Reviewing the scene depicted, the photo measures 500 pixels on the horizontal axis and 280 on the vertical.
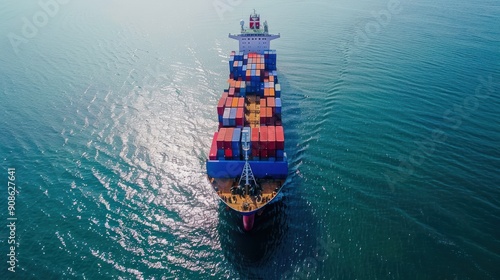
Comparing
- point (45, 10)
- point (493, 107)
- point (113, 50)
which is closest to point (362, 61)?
point (493, 107)

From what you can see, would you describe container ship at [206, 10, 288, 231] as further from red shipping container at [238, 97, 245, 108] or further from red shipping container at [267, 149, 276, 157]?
red shipping container at [238, 97, 245, 108]

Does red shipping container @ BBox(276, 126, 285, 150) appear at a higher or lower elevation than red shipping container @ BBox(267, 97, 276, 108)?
lower

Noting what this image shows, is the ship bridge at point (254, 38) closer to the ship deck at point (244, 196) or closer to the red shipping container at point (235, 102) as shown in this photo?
the red shipping container at point (235, 102)

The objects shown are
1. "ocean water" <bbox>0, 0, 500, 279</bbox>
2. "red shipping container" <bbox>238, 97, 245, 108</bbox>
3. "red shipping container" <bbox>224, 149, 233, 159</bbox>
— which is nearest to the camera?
"ocean water" <bbox>0, 0, 500, 279</bbox>

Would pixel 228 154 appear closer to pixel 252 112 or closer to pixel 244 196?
pixel 244 196

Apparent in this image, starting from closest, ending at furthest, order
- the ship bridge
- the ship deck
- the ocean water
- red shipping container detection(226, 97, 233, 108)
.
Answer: the ocean water < the ship deck < red shipping container detection(226, 97, 233, 108) < the ship bridge

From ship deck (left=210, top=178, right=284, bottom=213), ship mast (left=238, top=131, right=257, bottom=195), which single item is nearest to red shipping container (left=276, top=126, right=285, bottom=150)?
ship mast (left=238, top=131, right=257, bottom=195)
